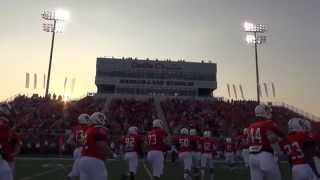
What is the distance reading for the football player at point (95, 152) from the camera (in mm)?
10555

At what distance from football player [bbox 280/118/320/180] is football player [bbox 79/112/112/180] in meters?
3.41

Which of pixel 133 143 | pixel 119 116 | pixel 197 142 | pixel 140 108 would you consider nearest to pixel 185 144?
pixel 197 142

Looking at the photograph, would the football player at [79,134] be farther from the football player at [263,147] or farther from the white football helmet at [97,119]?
the football player at [263,147]

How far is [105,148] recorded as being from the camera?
1080 centimetres

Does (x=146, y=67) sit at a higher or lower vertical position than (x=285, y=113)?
higher

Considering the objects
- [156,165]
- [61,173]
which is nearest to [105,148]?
[156,165]

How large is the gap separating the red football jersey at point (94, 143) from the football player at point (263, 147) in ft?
9.34

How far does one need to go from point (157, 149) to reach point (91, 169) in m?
6.40

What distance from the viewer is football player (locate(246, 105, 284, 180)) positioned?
10.4 m

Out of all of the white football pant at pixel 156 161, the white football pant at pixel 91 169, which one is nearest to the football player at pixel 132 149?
the white football pant at pixel 156 161

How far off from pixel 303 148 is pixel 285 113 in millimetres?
45208

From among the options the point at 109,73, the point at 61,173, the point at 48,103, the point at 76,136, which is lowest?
the point at 61,173

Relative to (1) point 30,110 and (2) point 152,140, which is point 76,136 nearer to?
(2) point 152,140

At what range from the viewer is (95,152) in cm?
1067
